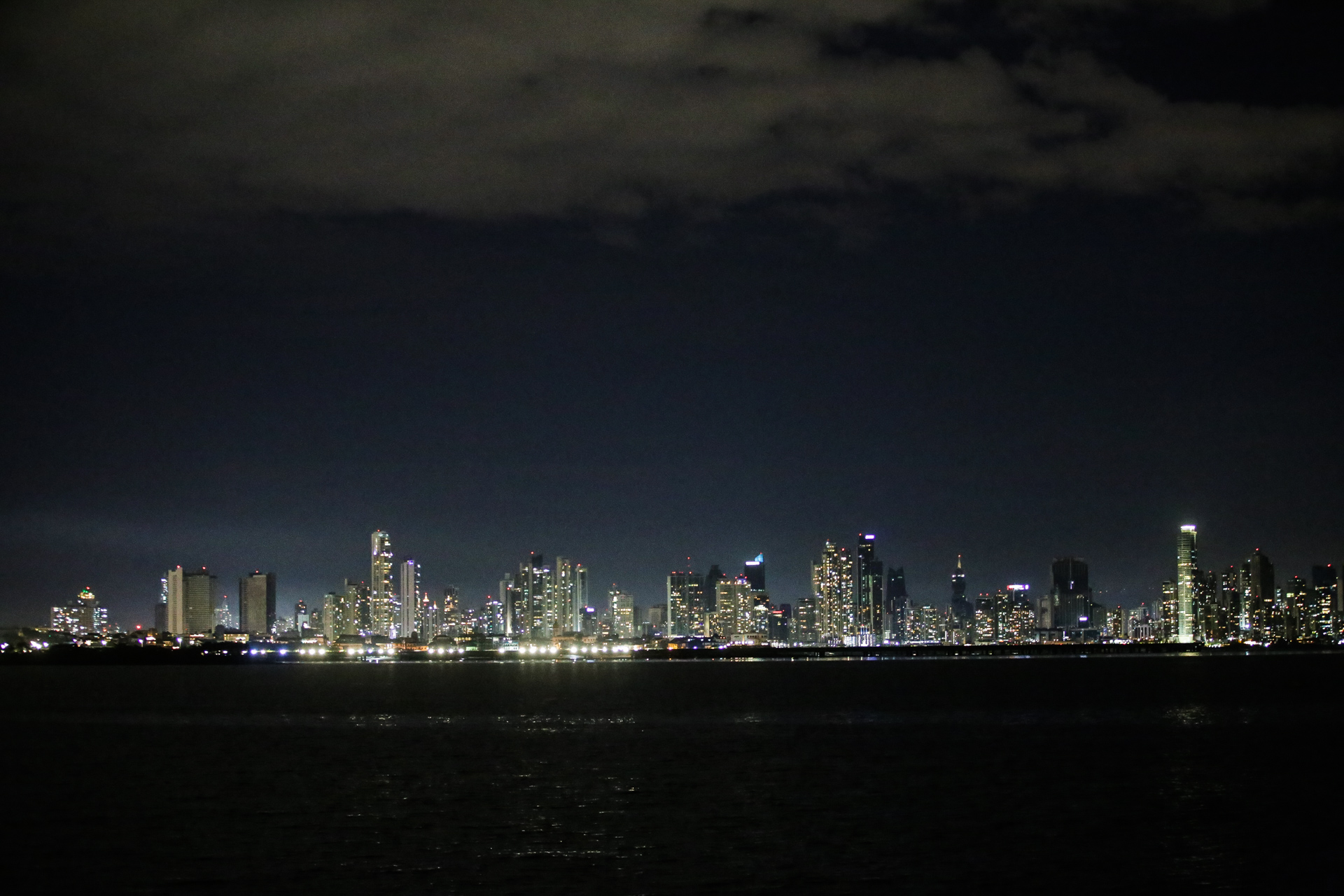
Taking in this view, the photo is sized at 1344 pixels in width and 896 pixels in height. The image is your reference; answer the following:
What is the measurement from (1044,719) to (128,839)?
7514 centimetres

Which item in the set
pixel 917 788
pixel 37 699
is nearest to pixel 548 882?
pixel 917 788

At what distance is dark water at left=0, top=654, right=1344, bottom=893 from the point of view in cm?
4019

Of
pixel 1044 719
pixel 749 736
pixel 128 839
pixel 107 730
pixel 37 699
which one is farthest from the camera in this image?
pixel 37 699

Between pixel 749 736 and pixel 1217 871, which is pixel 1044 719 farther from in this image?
pixel 1217 871

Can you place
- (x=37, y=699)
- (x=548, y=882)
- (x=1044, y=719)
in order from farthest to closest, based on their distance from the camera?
1. (x=37, y=699)
2. (x=1044, y=719)
3. (x=548, y=882)

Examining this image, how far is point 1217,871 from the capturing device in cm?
4069

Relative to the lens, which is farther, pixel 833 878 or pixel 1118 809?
pixel 1118 809

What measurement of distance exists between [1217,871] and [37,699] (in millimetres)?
141438

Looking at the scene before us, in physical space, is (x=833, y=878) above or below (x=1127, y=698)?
above

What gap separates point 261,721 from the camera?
346 ft

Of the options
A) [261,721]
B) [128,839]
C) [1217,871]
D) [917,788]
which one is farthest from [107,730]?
[1217,871]

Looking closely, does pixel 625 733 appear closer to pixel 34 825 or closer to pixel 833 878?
pixel 34 825

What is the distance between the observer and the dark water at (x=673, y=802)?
4019cm

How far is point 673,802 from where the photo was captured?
179 feet
